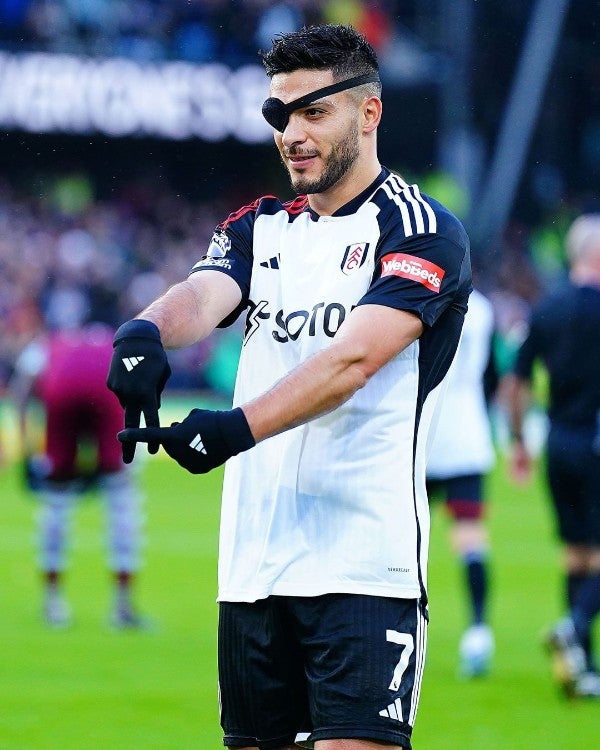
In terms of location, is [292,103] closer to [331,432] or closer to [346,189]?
[346,189]

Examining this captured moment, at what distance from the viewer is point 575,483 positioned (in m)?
7.43

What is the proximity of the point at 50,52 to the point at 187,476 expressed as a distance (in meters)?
9.66

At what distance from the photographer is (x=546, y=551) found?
12.6 m

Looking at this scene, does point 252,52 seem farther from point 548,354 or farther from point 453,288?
point 453,288

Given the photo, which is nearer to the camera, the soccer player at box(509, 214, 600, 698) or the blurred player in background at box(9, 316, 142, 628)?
the soccer player at box(509, 214, 600, 698)

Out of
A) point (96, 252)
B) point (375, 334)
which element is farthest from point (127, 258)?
point (375, 334)

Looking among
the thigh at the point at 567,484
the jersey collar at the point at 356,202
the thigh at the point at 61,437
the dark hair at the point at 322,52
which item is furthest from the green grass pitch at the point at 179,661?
the dark hair at the point at 322,52

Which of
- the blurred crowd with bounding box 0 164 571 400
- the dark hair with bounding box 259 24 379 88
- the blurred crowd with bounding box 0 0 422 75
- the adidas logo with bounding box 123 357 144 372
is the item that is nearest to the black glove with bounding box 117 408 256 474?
A: the adidas logo with bounding box 123 357 144 372

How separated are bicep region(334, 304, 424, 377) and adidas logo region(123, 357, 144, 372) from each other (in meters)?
0.43

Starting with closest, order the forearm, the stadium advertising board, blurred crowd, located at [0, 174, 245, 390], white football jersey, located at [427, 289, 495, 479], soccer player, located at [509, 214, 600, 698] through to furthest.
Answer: the forearm < soccer player, located at [509, 214, 600, 698] < white football jersey, located at [427, 289, 495, 479] < blurred crowd, located at [0, 174, 245, 390] < the stadium advertising board

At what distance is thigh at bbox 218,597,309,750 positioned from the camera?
360cm

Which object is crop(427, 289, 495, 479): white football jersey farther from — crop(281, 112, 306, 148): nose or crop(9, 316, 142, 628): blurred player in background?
crop(281, 112, 306, 148): nose

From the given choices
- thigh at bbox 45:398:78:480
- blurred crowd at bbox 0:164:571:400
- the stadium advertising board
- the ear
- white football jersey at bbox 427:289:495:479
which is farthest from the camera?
the stadium advertising board

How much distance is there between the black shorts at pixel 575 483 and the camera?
24.1ft
